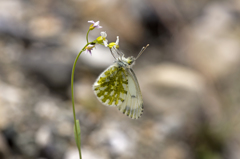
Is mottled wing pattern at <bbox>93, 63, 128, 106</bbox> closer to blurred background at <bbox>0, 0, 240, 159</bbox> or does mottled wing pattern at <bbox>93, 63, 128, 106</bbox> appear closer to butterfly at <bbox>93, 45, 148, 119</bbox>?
butterfly at <bbox>93, 45, 148, 119</bbox>

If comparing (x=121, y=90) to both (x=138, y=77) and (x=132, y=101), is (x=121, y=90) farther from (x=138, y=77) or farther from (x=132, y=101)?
(x=138, y=77)

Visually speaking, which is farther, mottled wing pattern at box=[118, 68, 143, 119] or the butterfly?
mottled wing pattern at box=[118, 68, 143, 119]

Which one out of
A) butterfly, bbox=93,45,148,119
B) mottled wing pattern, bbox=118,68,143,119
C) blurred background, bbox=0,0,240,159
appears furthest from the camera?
blurred background, bbox=0,0,240,159

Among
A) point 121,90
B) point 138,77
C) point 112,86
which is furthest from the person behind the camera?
point 138,77

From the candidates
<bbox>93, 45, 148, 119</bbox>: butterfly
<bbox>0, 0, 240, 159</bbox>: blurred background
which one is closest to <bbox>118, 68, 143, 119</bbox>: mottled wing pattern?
<bbox>93, 45, 148, 119</bbox>: butterfly

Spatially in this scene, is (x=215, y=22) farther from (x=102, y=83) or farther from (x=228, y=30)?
(x=102, y=83)

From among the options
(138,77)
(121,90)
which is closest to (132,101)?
(121,90)

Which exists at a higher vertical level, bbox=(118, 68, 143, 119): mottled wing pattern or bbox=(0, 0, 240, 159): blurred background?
bbox=(0, 0, 240, 159): blurred background
